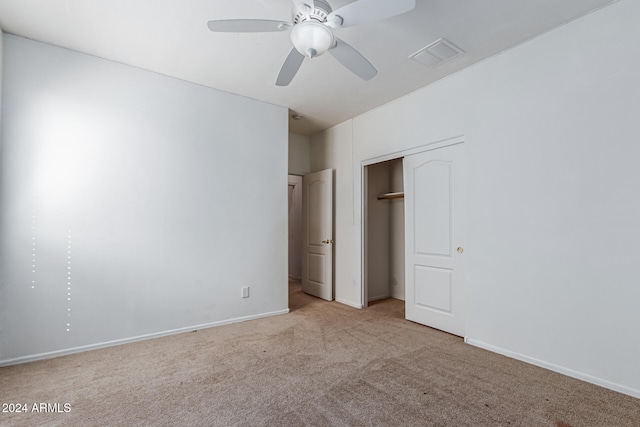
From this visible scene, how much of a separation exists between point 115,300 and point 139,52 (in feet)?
7.62

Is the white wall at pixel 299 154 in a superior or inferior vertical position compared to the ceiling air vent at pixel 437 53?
inferior

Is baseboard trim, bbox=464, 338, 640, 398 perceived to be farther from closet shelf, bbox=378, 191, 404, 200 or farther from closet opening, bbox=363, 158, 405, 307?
closet shelf, bbox=378, 191, 404, 200

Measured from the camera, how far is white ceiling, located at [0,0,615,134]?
2.21 meters

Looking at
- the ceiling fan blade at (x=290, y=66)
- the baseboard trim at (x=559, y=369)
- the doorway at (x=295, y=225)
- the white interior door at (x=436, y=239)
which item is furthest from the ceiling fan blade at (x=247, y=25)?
the doorway at (x=295, y=225)

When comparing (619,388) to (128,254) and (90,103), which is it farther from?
(90,103)

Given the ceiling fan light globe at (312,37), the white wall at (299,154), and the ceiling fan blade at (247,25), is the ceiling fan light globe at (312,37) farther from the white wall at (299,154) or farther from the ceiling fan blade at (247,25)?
the white wall at (299,154)

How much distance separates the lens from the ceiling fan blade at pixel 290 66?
2135 mm

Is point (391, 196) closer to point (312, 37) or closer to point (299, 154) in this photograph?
point (299, 154)

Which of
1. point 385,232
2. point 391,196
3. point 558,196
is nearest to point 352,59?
point 558,196

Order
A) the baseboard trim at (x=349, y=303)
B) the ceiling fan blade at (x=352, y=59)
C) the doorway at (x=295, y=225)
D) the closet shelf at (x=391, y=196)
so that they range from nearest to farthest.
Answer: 1. the ceiling fan blade at (x=352, y=59)
2. the baseboard trim at (x=349, y=303)
3. the closet shelf at (x=391, y=196)
4. the doorway at (x=295, y=225)

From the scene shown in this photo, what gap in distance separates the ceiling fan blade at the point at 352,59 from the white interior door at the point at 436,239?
1478 mm

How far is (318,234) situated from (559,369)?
3.27 metres

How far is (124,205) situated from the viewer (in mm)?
3010

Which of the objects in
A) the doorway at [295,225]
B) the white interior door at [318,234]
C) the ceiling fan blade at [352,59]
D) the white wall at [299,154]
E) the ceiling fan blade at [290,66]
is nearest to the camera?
the ceiling fan blade at [352,59]
